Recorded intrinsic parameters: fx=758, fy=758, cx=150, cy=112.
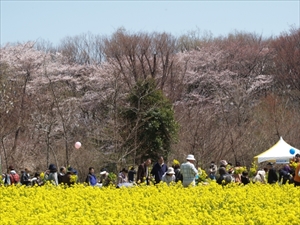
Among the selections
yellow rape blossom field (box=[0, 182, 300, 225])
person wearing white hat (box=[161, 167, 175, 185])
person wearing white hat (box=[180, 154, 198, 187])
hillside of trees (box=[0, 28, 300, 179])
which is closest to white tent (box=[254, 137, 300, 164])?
hillside of trees (box=[0, 28, 300, 179])

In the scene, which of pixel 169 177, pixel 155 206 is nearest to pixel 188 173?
pixel 169 177

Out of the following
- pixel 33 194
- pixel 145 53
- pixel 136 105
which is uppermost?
pixel 145 53

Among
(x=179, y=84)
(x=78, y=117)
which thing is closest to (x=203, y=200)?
(x=78, y=117)

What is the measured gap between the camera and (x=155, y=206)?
12102 mm

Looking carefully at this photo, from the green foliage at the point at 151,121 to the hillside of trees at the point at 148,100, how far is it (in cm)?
4

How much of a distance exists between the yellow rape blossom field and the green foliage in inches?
522

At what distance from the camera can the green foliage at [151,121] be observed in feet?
98.7

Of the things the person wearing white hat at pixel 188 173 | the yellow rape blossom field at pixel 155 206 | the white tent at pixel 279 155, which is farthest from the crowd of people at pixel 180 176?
the white tent at pixel 279 155

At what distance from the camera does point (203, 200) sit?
1281 cm

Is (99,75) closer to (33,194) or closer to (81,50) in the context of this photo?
(81,50)

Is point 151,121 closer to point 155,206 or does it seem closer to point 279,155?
point 279,155

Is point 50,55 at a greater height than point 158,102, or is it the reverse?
point 50,55

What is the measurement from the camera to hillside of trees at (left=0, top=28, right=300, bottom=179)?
1188 inches

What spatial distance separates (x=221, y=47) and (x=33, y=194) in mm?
38315
